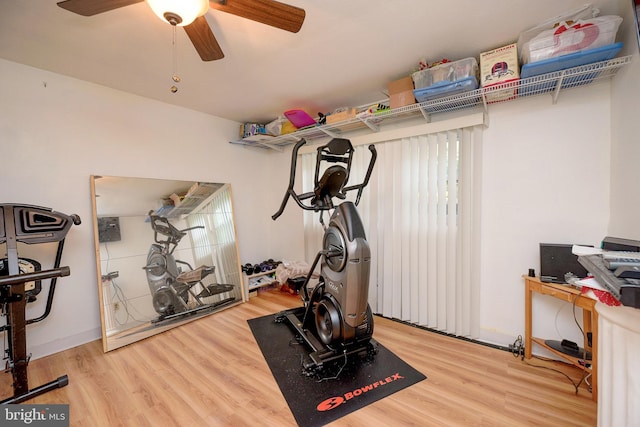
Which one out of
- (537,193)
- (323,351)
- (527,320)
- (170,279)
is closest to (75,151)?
(170,279)

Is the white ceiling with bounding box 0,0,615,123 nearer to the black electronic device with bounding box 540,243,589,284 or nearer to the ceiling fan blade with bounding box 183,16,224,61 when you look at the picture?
the ceiling fan blade with bounding box 183,16,224,61

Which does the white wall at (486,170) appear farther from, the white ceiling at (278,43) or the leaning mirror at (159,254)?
the white ceiling at (278,43)

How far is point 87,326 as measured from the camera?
7.84 ft

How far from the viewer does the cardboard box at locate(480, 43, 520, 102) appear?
1780mm

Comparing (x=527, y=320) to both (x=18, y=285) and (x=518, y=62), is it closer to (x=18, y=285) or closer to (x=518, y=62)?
(x=518, y=62)

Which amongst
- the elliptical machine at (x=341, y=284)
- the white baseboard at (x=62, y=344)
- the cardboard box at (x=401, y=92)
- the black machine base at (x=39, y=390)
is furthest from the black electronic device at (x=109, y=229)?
the cardboard box at (x=401, y=92)

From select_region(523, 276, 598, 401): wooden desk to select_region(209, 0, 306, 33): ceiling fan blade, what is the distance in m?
2.35

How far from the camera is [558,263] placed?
1831 millimetres

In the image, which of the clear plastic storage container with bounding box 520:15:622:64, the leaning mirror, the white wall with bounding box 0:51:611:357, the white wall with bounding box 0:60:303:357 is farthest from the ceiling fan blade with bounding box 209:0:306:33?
the leaning mirror

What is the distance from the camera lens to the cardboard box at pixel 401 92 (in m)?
2.23

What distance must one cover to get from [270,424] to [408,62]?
9.20 ft

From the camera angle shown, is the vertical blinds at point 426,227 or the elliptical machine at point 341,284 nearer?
the elliptical machine at point 341,284

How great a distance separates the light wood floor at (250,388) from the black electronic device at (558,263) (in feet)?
2.27

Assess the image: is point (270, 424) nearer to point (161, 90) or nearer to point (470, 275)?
point (470, 275)
